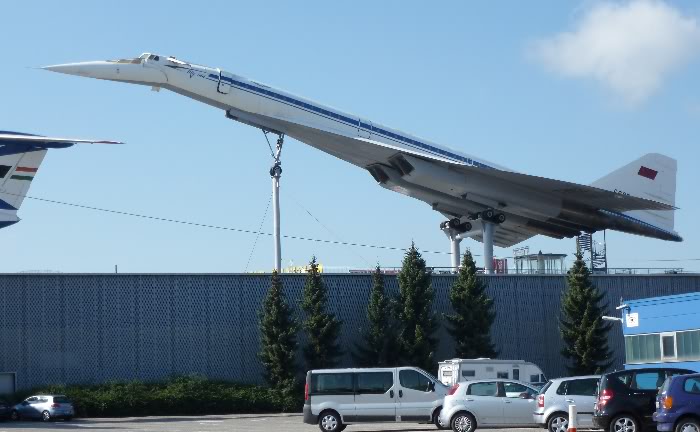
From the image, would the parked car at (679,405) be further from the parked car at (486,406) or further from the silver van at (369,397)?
the silver van at (369,397)

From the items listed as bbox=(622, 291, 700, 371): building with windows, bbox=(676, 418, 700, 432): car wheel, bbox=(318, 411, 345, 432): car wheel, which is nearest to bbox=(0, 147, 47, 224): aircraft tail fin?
bbox=(318, 411, 345, 432): car wheel

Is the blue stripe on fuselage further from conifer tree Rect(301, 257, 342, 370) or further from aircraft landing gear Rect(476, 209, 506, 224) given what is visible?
conifer tree Rect(301, 257, 342, 370)

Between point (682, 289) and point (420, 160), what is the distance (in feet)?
57.4

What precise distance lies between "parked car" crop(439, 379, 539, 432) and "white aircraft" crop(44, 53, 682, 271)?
22.2 metres

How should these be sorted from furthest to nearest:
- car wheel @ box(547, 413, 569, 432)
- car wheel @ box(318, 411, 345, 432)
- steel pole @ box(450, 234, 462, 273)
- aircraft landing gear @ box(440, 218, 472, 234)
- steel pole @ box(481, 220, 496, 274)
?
steel pole @ box(450, 234, 462, 273), aircraft landing gear @ box(440, 218, 472, 234), steel pole @ box(481, 220, 496, 274), car wheel @ box(318, 411, 345, 432), car wheel @ box(547, 413, 569, 432)

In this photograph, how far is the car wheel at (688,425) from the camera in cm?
1919

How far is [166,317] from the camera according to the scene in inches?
1891

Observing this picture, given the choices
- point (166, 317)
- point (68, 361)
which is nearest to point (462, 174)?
point (166, 317)

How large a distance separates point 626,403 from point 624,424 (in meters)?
0.41

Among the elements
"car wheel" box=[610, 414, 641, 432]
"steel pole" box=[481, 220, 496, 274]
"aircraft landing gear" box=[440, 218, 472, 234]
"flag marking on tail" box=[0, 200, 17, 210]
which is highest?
"aircraft landing gear" box=[440, 218, 472, 234]

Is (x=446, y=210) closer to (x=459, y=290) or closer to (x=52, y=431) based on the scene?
(x=459, y=290)

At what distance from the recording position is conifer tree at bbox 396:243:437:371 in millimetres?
48656

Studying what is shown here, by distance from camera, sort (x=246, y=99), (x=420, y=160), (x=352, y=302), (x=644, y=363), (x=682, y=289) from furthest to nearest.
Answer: (x=682, y=289) → (x=352, y=302) → (x=420, y=160) → (x=246, y=99) → (x=644, y=363)

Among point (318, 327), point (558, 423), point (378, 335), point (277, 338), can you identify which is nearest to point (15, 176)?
point (277, 338)
